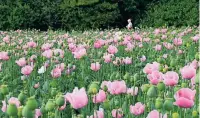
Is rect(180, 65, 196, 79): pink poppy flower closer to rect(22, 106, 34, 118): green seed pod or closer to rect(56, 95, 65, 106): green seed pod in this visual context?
rect(56, 95, 65, 106): green seed pod

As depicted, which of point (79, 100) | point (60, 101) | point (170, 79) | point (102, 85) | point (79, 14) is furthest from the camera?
point (79, 14)

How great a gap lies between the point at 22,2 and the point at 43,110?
43.0ft

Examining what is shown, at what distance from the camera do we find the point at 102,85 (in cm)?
280

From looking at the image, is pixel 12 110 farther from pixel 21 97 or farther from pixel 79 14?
pixel 79 14

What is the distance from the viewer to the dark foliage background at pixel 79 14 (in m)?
14.7

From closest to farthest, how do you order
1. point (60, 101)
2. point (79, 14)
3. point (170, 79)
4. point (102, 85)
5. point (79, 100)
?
point (79, 100), point (60, 101), point (170, 79), point (102, 85), point (79, 14)

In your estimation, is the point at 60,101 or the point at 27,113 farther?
the point at 60,101

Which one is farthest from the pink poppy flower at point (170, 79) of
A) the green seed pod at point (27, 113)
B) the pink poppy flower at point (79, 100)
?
the green seed pod at point (27, 113)

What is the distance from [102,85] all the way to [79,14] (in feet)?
40.5

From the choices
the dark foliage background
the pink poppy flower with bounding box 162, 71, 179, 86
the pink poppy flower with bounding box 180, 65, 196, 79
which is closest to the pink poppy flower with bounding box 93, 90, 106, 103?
the pink poppy flower with bounding box 162, 71, 179, 86

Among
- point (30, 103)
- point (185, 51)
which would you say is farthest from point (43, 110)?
point (185, 51)

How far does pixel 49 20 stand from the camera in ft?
49.8

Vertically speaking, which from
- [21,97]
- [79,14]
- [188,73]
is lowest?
[79,14]

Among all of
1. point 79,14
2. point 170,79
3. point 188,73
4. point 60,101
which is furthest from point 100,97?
point 79,14
